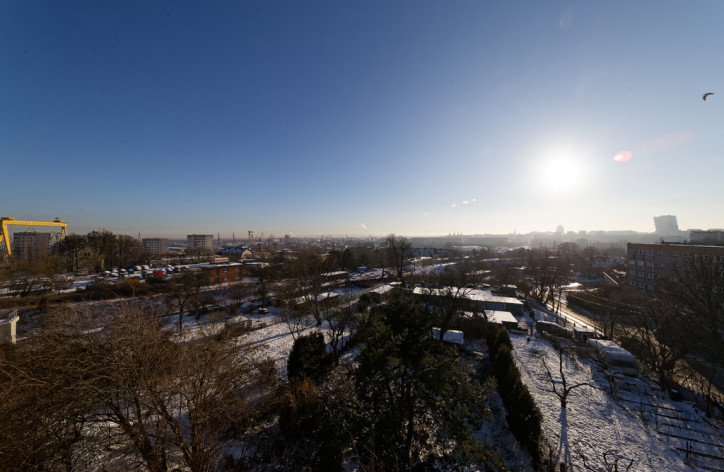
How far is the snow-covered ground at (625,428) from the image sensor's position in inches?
282

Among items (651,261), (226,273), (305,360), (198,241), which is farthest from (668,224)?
(198,241)

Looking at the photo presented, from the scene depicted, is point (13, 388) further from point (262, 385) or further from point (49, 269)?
point (49, 269)

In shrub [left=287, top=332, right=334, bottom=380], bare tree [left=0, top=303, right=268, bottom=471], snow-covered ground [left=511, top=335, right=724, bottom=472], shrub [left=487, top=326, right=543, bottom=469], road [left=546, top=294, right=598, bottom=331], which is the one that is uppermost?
bare tree [left=0, top=303, right=268, bottom=471]

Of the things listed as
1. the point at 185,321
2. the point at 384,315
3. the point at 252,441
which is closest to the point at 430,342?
the point at 384,315

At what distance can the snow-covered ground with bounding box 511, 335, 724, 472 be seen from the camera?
23.5ft

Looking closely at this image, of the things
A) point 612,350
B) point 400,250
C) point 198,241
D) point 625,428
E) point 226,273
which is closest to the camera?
point 625,428

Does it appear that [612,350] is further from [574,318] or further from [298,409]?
[298,409]

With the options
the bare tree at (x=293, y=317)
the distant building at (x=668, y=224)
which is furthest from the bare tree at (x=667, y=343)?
the distant building at (x=668, y=224)

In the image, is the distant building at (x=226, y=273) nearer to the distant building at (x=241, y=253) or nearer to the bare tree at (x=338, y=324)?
the distant building at (x=241, y=253)

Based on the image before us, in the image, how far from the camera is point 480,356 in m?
13.8

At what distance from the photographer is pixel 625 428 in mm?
8367

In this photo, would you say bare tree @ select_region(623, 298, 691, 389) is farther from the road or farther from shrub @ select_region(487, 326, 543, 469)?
the road

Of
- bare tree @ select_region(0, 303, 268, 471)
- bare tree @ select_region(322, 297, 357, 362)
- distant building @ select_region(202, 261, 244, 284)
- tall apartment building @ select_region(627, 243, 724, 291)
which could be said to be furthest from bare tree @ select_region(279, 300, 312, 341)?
tall apartment building @ select_region(627, 243, 724, 291)

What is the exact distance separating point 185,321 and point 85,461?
16201 mm
